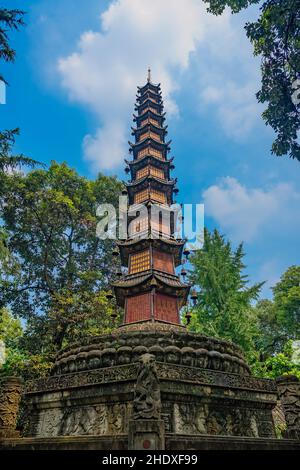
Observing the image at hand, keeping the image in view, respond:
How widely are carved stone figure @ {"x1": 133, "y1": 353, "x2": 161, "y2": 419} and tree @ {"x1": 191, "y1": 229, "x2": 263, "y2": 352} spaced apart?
39.3 ft

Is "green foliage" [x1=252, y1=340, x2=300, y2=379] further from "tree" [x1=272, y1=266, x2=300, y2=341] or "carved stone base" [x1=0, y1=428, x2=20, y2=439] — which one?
"carved stone base" [x1=0, y1=428, x2=20, y2=439]

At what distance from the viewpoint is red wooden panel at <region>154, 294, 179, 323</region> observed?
51.6 ft

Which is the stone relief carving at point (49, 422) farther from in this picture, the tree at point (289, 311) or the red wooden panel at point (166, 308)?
the tree at point (289, 311)

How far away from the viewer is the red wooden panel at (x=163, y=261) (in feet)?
56.8

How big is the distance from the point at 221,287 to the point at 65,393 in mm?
12621

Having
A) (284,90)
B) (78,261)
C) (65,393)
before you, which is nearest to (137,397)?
(65,393)

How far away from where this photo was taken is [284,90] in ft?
34.4

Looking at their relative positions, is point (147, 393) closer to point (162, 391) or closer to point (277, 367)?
point (162, 391)

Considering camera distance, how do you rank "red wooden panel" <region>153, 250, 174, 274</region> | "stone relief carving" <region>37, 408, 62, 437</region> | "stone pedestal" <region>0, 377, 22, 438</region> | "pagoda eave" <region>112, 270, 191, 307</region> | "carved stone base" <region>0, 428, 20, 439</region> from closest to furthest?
"carved stone base" <region>0, 428, 20, 439</region> < "stone pedestal" <region>0, 377, 22, 438</region> < "stone relief carving" <region>37, 408, 62, 437</region> < "pagoda eave" <region>112, 270, 191, 307</region> < "red wooden panel" <region>153, 250, 174, 274</region>

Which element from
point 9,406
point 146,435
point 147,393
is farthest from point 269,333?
point 146,435

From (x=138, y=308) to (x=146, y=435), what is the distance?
11222mm

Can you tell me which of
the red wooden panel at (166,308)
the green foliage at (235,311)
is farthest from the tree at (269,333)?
the red wooden panel at (166,308)

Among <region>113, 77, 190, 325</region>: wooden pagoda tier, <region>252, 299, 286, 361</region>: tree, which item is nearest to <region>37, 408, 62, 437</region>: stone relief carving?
<region>113, 77, 190, 325</region>: wooden pagoda tier

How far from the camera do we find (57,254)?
2170 cm
